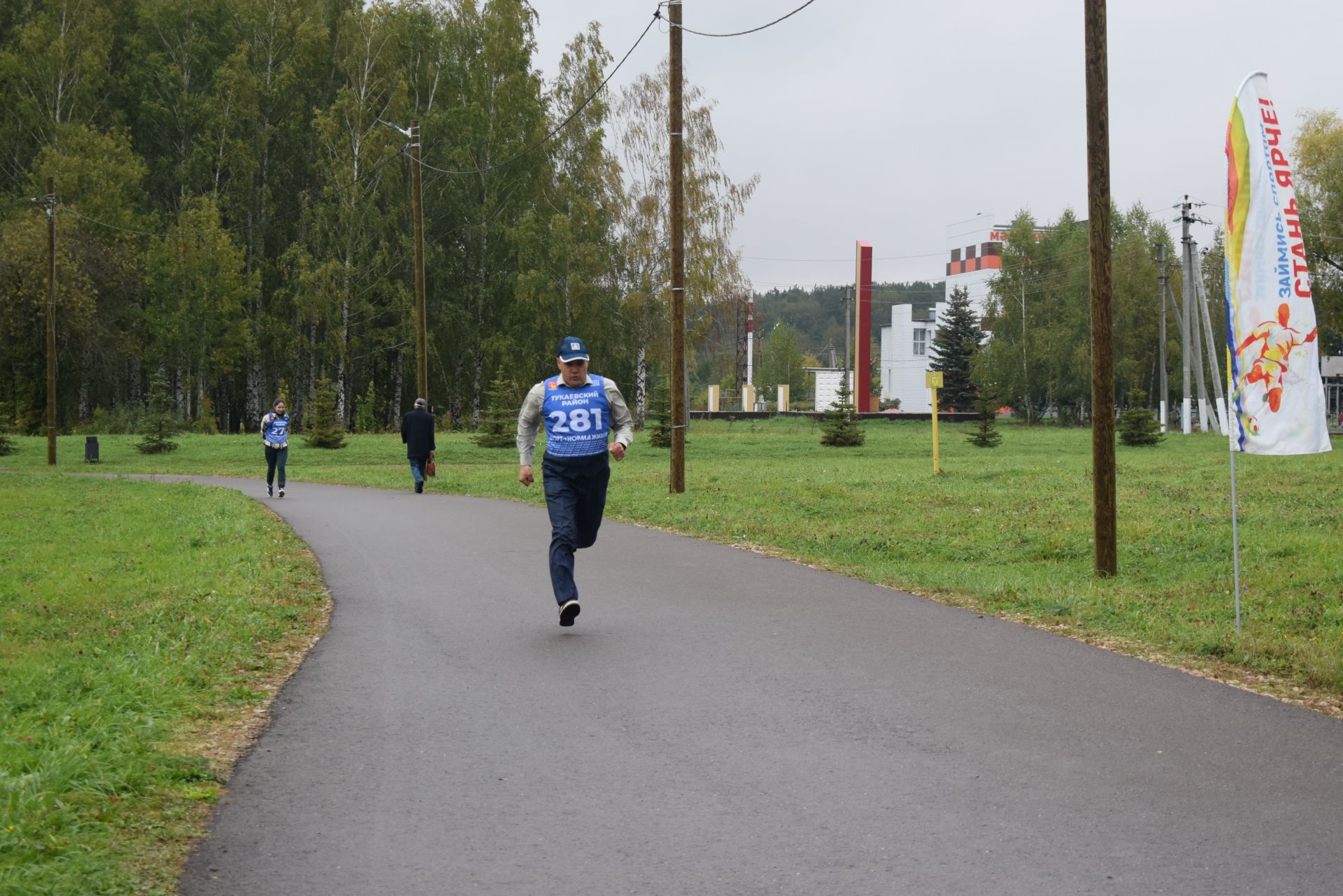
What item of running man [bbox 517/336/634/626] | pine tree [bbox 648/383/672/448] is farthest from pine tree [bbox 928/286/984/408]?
running man [bbox 517/336/634/626]

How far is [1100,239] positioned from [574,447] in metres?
5.18

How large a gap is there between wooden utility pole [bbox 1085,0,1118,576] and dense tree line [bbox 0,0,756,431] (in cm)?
3863

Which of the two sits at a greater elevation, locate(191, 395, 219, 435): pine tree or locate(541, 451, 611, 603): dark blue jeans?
locate(191, 395, 219, 435): pine tree

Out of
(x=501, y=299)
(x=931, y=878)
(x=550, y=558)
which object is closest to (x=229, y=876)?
(x=931, y=878)

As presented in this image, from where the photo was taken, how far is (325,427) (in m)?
40.6

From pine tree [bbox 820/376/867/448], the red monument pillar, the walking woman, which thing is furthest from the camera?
the red monument pillar

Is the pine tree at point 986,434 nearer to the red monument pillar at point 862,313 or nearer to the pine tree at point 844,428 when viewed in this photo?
the pine tree at point 844,428

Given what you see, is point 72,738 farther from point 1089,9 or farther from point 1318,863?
point 1089,9

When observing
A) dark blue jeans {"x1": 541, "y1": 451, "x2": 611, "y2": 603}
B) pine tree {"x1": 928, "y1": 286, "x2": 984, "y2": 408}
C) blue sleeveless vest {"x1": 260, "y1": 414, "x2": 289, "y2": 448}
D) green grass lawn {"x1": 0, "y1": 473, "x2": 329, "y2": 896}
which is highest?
pine tree {"x1": 928, "y1": 286, "x2": 984, "y2": 408}

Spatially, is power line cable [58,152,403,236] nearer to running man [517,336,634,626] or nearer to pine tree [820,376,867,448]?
pine tree [820,376,867,448]

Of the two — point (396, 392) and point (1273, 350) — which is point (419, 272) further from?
point (1273, 350)

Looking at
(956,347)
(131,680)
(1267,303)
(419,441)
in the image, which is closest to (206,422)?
(419,441)

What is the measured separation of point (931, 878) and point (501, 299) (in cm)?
5180

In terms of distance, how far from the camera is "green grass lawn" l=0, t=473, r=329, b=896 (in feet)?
14.5
